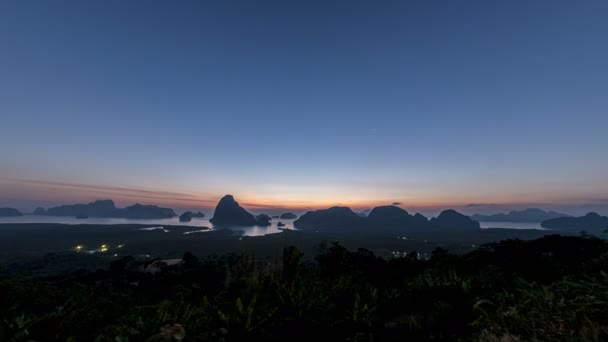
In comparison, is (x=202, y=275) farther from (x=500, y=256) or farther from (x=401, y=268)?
(x=500, y=256)

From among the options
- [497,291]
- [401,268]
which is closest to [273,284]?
[497,291]

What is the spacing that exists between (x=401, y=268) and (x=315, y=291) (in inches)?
378

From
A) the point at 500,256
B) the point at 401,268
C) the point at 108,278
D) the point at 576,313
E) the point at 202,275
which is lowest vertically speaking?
the point at 108,278

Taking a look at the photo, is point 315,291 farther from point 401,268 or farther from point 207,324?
point 401,268

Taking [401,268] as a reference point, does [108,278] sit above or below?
below

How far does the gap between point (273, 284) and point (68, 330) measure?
414cm

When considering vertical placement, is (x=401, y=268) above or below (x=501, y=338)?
below

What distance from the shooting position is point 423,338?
4.29 meters

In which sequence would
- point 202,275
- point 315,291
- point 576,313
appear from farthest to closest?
point 202,275 < point 315,291 < point 576,313

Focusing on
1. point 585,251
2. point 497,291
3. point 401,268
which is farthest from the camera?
point 401,268

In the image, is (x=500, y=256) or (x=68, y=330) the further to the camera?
(x=500, y=256)

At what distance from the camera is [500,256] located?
11.7m

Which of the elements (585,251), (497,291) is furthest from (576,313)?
(585,251)

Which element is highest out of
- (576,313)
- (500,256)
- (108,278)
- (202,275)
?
(576,313)
